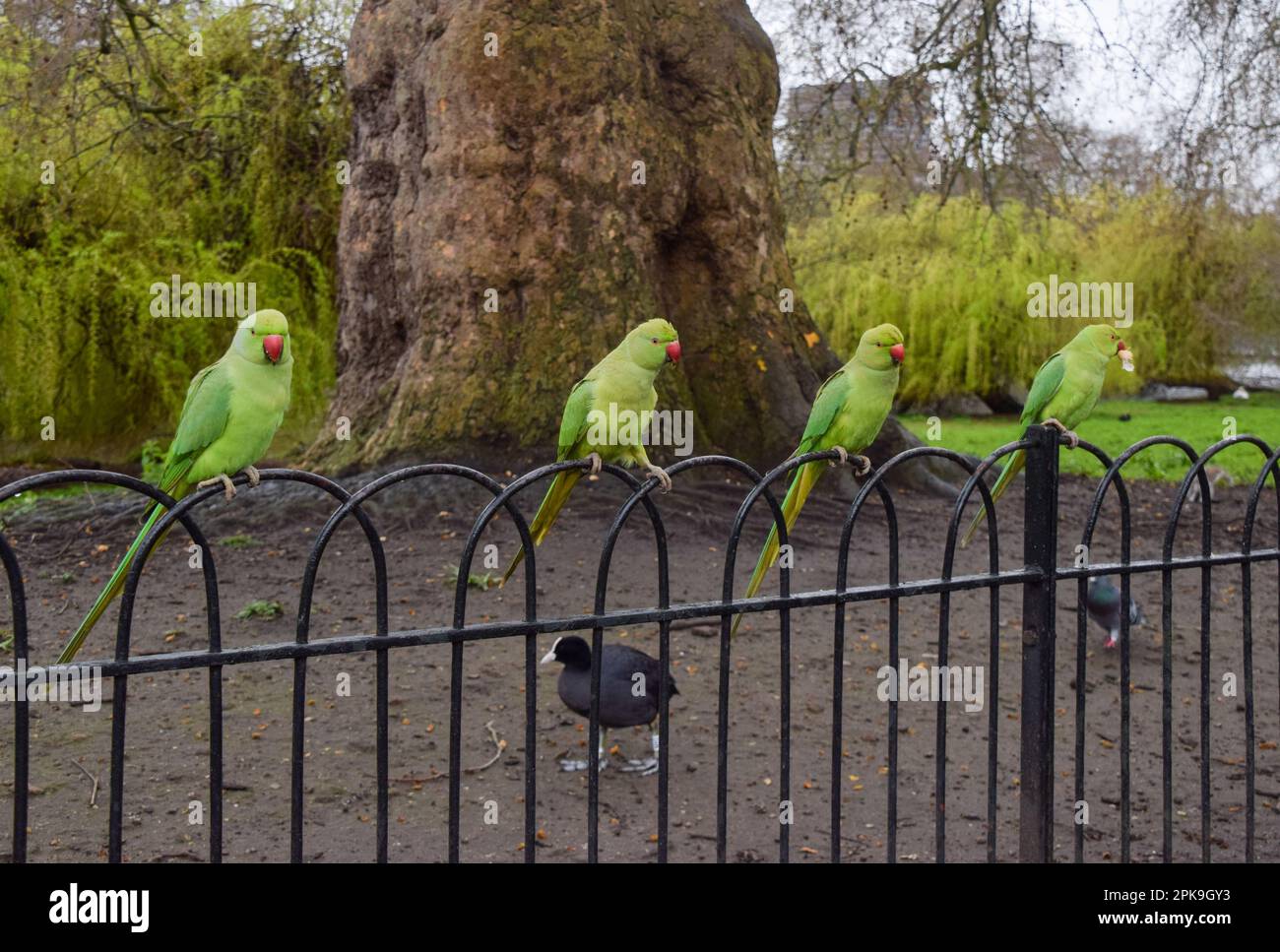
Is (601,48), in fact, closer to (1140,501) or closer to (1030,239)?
(1140,501)

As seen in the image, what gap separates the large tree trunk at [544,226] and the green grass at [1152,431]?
3.39 metres

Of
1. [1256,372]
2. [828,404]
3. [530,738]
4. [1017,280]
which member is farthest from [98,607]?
[1256,372]

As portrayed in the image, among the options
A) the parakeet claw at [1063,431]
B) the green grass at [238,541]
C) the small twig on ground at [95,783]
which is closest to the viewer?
the parakeet claw at [1063,431]

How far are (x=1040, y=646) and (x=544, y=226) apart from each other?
575 centimetres

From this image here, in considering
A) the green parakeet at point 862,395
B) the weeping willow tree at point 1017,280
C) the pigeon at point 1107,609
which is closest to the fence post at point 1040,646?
the green parakeet at point 862,395

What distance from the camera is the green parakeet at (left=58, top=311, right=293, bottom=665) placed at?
2.72 meters

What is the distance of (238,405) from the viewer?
273 centimetres

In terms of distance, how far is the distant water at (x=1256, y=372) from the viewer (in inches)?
965

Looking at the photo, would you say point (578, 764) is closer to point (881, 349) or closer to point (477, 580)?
point (477, 580)

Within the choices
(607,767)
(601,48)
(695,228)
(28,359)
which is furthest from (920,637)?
(28,359)

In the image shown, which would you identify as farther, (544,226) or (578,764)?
(544,226)

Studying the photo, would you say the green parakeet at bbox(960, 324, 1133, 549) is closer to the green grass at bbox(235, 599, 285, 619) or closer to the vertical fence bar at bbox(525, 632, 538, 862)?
the vertical fence bar at bbox(525, 632, 538, 862)

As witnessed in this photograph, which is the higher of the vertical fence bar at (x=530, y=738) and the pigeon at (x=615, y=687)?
the vertical fence bar at (x=530, y=738)

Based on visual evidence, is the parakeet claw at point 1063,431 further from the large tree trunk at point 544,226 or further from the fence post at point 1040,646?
the large tree trunk at point 544,226
